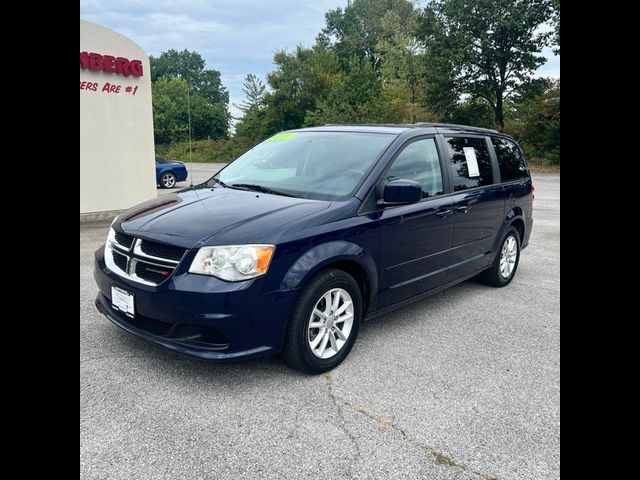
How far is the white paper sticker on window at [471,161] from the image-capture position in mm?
4863

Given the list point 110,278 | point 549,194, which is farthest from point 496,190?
point 549,194

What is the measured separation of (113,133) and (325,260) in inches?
301

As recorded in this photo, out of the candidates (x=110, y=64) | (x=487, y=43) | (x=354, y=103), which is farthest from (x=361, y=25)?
(x=110, y=64)

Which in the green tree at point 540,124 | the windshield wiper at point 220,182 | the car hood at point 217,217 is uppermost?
the green tree at point 540,124

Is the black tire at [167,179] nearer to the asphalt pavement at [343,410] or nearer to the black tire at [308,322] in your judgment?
the asphalt pavement at [343,410]

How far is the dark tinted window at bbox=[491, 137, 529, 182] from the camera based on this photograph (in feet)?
18.0

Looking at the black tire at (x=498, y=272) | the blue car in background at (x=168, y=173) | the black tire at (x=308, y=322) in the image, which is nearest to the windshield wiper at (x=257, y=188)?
the black tire at (x=308, y=322)

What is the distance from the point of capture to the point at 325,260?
10.7 ft

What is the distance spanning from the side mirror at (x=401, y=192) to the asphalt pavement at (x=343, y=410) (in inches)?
45.7

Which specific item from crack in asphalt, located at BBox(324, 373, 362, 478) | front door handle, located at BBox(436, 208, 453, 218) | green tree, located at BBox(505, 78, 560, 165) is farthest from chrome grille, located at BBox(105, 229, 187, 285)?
green tree, located at BBox(505, 78, 560, 165)

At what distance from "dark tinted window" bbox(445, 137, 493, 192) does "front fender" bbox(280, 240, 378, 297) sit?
1.44 meters

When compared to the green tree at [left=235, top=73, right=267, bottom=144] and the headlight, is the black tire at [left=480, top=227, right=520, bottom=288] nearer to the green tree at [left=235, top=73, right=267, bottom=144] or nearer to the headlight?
the headlight
